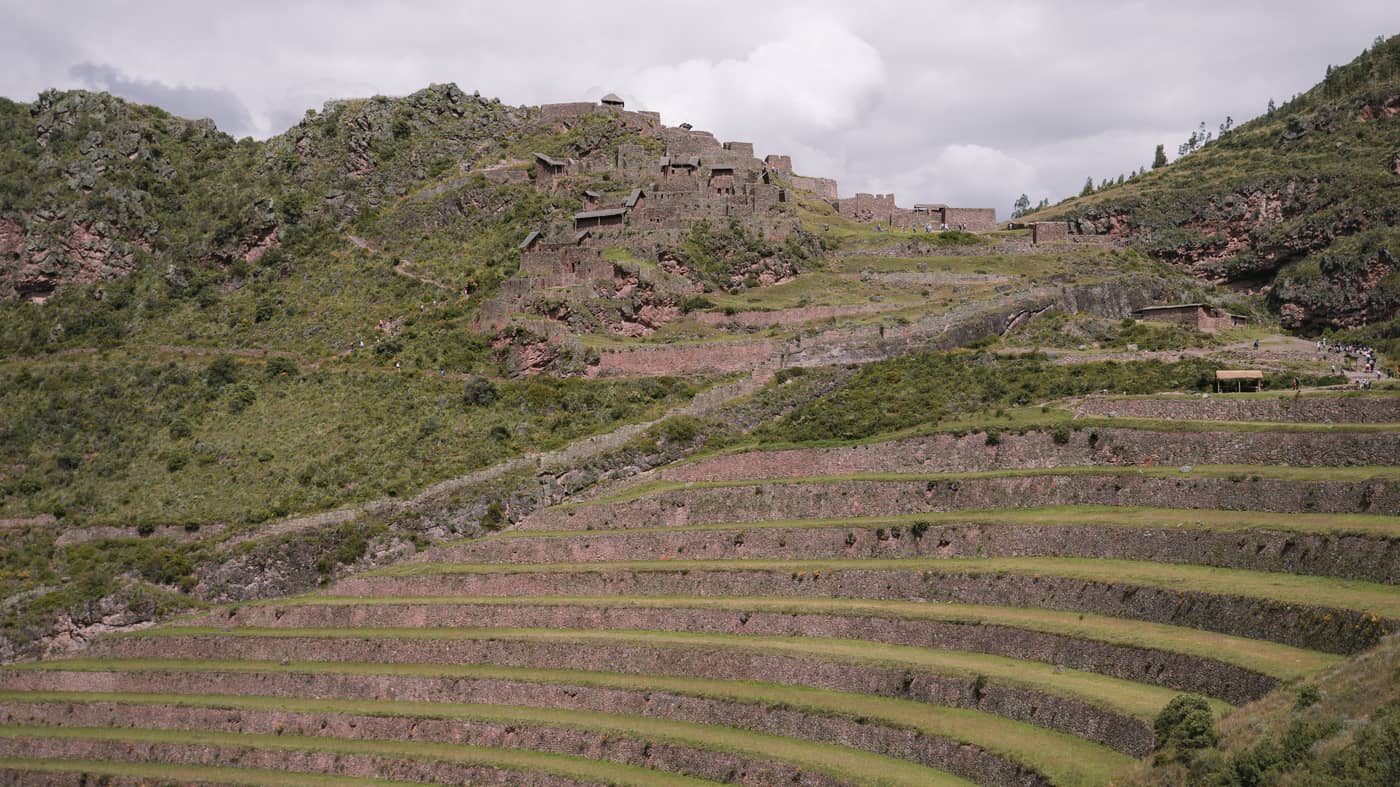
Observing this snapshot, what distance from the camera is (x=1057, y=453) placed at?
1784 inches

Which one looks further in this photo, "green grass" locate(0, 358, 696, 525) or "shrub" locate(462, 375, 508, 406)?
"shrub" locate(462, 375, 508, 406)

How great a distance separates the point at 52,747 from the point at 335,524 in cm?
1374

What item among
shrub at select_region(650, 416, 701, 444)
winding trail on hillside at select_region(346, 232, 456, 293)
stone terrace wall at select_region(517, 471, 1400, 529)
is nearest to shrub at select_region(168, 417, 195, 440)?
winding trail on hillside at select_region(346, 232, 456, 293)

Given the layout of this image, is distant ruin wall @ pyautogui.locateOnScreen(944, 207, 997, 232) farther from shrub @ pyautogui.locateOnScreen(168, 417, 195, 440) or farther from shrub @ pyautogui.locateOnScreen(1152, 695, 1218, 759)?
shrub @ pyautogui.locateOnScreen(1152, 695, 1218, 759)

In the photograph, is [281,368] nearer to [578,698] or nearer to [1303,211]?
[578,698]

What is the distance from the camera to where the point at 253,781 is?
44188 mm

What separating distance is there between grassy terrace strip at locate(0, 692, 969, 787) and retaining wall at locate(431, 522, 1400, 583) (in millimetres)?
8900

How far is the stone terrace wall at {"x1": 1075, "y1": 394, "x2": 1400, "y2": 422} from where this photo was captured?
4009 cm

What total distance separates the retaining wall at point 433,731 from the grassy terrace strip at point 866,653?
13.3 ft

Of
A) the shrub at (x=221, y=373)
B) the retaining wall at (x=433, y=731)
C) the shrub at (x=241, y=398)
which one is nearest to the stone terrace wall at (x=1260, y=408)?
the retaining wall at (x=433, y=731)

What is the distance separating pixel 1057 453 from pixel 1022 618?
10586mm

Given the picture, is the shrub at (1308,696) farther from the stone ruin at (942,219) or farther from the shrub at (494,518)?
the stone ruin at (942,219)

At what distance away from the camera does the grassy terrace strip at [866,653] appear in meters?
30.5

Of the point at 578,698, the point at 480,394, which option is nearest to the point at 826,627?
the point at 578,698
